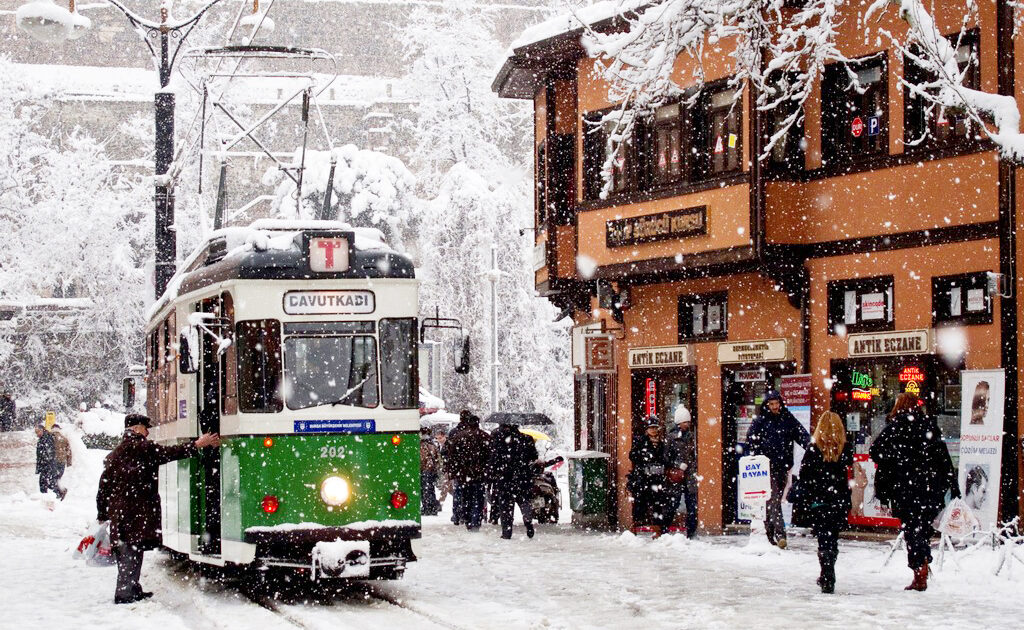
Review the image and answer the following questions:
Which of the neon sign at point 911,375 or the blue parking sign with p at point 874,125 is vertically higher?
the blue parking sign with p at point 874,125

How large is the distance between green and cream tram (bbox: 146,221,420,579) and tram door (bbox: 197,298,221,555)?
0.03m

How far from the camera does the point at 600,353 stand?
25.0m

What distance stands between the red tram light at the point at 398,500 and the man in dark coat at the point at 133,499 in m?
1.87

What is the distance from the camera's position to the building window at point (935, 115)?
19.0 meters

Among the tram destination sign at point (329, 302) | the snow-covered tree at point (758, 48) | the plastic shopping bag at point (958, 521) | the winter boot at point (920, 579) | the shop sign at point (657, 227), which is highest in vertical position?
the snow-covered tree at point (758, 48)

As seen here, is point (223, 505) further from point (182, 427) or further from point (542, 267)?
point (542, 267)

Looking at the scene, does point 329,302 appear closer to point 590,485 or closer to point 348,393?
point 348,393

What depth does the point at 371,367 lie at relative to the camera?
1459cm

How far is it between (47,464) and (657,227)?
53.4 feet

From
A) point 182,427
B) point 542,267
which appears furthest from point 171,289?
point 542,267

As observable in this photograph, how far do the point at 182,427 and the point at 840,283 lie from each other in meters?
9.04

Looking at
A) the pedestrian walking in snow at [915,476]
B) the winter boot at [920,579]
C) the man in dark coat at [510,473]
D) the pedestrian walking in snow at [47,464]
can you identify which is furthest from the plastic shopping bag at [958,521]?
the pedestrian walking in snow at [47,464]

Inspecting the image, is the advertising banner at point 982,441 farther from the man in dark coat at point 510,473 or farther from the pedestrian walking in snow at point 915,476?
the man in dark coat at point 510,473

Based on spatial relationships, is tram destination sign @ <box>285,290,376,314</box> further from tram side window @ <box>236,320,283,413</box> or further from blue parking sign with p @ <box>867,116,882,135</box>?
blue parking sign with p @ <box>867,116,882,135</box>
